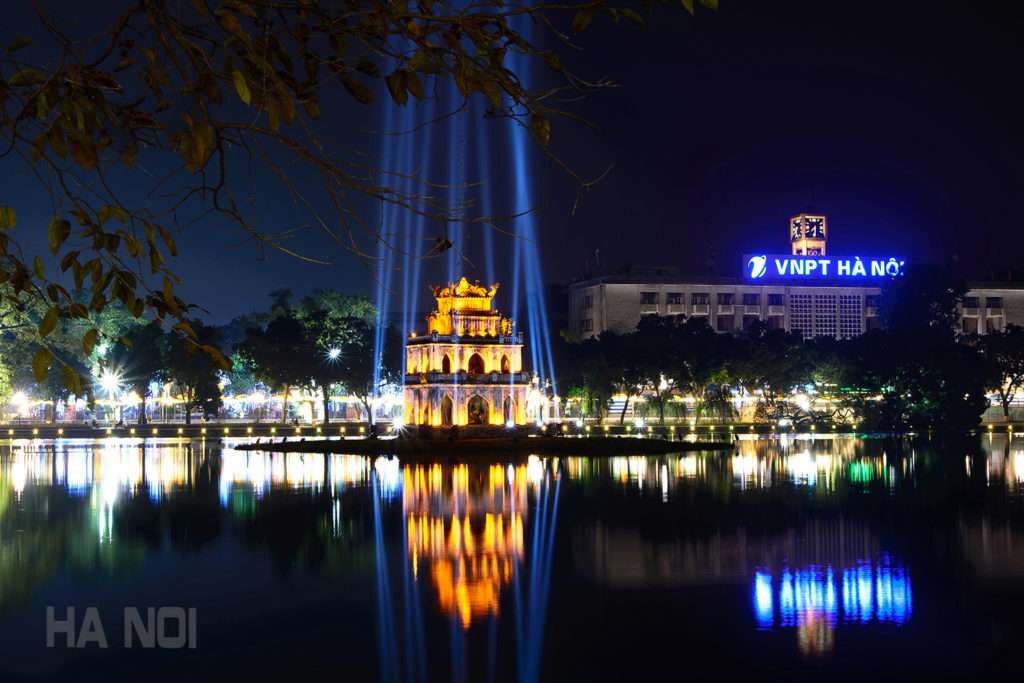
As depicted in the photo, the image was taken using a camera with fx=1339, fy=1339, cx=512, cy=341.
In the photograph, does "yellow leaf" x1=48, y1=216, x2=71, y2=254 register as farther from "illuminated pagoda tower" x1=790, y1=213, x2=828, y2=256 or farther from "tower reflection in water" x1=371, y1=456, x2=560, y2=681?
"illuminated pagoda tower" x1=790, y1=213, x2=828, y2=256

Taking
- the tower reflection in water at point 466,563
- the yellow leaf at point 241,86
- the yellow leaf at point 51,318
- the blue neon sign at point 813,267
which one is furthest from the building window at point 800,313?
the yellow leaf at point 241,86

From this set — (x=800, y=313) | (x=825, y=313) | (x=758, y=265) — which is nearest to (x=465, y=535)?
(x=758, y=265)

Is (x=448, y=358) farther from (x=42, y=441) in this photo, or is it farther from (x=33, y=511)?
(x=33, y=511)

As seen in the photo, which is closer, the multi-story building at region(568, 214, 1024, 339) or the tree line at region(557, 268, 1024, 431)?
the tree line at region(557, 268, 1024, 431)

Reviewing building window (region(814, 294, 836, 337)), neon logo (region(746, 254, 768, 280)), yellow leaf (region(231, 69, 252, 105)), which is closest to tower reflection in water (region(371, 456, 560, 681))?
yellow leaf (region(231, 69, 252, 105))

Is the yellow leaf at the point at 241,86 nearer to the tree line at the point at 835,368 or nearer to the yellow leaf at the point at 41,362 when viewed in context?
the yellow leaf at the point at 41,362

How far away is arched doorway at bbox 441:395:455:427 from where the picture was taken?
89.6 metres

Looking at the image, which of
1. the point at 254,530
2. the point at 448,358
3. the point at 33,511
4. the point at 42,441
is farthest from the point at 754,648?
the point at 42,441

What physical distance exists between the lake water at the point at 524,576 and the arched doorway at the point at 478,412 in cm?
3433

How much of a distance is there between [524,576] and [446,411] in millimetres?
61584

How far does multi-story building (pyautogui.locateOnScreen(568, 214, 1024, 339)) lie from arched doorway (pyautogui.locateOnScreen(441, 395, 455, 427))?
83532 mm

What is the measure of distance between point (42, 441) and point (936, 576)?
81.9 m

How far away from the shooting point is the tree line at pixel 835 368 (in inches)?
4274

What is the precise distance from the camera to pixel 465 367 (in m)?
89.8
